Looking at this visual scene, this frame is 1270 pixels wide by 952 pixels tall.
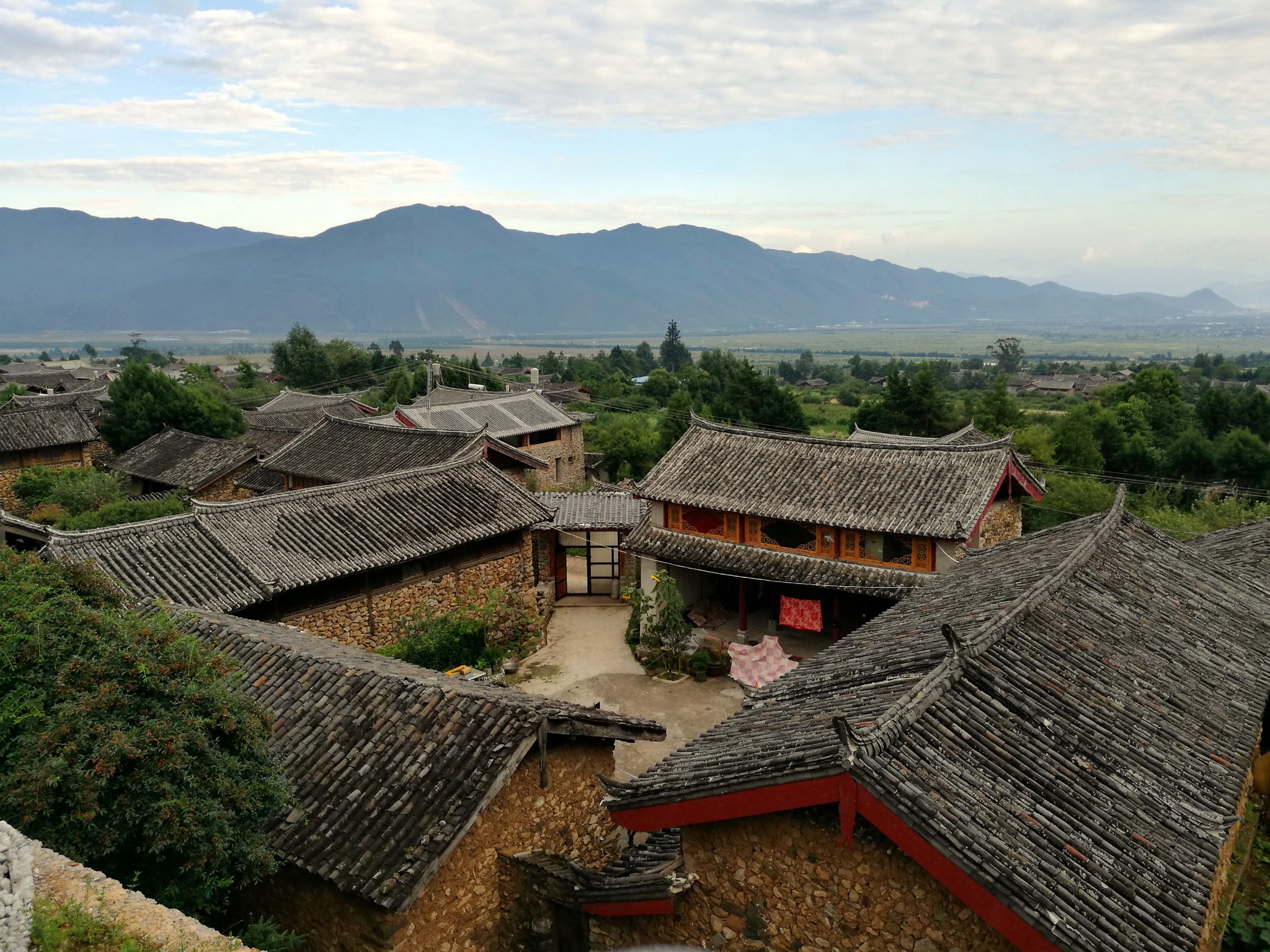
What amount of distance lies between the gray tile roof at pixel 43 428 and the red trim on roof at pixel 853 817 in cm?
3353

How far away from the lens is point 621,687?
58.3ft

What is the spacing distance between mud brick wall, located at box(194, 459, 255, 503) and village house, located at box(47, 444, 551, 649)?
14.5 m

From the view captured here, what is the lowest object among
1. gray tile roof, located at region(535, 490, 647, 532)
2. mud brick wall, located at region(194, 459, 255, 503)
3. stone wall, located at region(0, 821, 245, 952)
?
mud brick wall, located at region(194, 459, 255, 503)

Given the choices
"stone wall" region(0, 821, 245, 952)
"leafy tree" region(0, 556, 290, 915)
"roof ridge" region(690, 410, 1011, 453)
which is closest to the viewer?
"stone wall" region(0, 821, 245, 952)

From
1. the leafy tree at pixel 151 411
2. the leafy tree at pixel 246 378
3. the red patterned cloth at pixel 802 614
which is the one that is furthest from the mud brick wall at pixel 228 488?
the leafy tree at pixel 246 378

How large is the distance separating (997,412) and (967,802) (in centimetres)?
4291

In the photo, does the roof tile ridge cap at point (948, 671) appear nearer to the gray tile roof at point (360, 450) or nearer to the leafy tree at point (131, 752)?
the leafy tree at point (131, 752)

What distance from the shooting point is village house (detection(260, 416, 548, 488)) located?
2650 cm

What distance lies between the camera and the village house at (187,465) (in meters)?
30.6

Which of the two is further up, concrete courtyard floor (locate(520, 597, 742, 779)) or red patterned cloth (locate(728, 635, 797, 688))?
red patterned cloth (locate(728, 635, 797, 688))

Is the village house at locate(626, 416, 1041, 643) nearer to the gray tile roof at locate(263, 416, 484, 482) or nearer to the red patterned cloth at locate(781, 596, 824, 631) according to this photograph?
the red patterned cloth at locate(781, 596, 824, 631)

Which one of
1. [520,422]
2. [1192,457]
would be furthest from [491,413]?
[1192,457]

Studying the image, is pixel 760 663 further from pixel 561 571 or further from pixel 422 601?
pixel 561 571

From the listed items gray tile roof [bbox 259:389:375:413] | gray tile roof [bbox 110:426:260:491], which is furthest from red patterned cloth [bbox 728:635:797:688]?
gray tile roof [bbox 259:389:375:413]
